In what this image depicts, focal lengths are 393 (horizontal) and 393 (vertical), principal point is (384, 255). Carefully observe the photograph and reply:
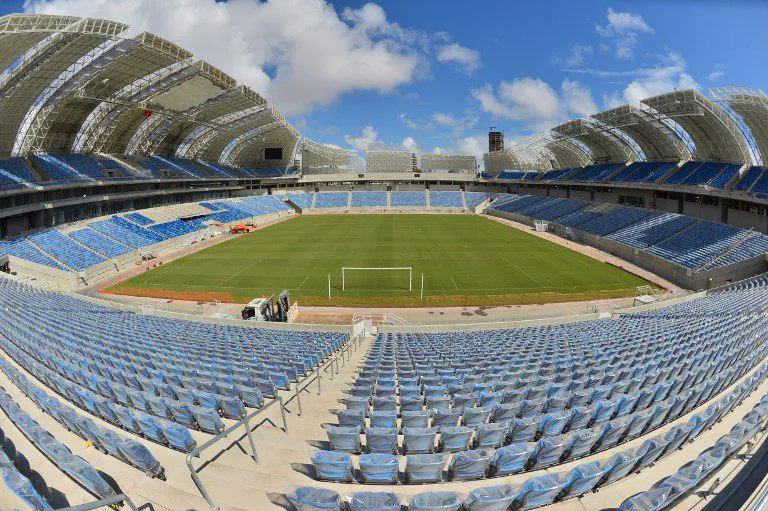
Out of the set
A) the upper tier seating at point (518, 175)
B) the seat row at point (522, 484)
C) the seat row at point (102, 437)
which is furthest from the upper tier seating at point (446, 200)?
the seat row at point (102, 437)

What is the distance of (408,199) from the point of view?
100750 millimetres

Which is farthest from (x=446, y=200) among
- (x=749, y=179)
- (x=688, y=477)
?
(x=688, y=477)

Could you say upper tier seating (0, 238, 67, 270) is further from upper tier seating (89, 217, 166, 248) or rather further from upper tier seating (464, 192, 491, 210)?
upper tier seating (464, 192, 491, 210)

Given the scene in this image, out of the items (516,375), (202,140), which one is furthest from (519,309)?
(202,140)

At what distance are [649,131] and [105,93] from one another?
68.8m

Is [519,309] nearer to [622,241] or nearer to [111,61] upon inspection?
[622,241]

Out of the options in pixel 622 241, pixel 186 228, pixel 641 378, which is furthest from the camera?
pixel 186 228

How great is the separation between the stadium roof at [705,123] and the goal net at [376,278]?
105 ft

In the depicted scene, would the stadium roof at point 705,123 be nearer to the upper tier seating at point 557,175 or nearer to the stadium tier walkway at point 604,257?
the stadium tier walkway at point 604,257

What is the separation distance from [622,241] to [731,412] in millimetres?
42211

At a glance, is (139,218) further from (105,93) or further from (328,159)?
(328,159)

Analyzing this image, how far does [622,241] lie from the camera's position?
44969 millimetres

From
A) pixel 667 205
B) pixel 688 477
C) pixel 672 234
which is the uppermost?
pixel 667 205

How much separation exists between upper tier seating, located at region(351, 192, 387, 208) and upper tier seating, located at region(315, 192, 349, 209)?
2.31 meters
